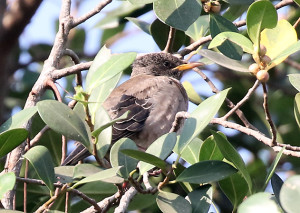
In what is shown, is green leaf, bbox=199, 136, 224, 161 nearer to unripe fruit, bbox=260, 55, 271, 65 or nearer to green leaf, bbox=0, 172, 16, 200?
unripe fruit, bbox=260, 55, 271, 65

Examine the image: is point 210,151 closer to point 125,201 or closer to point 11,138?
point 125,201

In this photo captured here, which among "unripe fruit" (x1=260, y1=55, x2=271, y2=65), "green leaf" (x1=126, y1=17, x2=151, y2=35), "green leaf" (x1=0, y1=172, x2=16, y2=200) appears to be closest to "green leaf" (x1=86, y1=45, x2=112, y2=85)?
"green leaf" (x1=0, y1=172, x2=16, y2=200)

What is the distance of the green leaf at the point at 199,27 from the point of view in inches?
187

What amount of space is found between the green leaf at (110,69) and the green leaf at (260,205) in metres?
0.79

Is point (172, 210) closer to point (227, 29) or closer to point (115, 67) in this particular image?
point (115, 67)

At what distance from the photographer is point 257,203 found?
269 cm

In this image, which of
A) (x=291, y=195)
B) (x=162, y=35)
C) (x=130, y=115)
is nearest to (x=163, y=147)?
(x=291, y=195)

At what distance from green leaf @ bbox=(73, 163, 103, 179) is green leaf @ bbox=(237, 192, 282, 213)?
668mm

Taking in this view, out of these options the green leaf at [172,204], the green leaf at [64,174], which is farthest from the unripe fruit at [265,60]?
the green leaf at [64,174]

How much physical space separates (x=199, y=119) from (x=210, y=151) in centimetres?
52

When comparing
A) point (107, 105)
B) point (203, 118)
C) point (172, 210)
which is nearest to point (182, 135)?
point (203, 118)

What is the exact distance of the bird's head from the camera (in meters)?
6.21

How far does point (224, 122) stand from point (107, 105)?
1.74 meters

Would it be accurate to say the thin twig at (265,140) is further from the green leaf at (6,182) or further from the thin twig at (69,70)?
the green leaf at (6,182)
